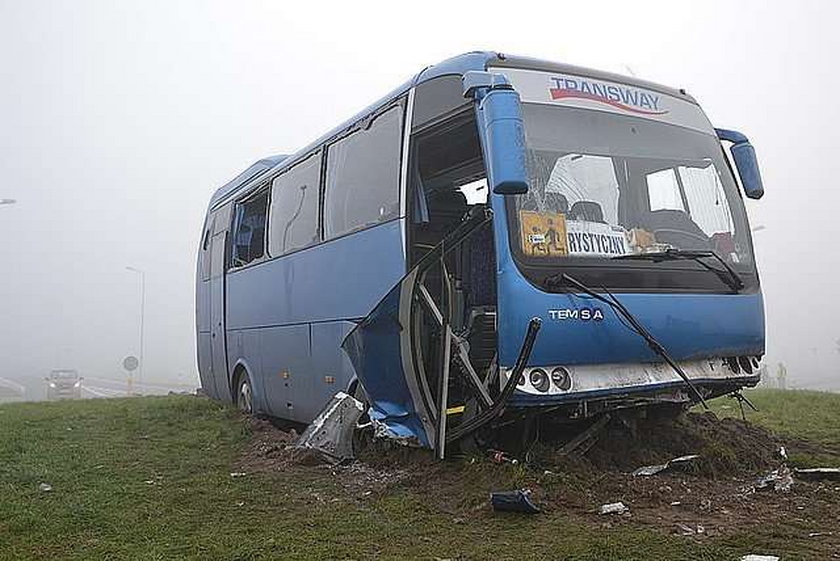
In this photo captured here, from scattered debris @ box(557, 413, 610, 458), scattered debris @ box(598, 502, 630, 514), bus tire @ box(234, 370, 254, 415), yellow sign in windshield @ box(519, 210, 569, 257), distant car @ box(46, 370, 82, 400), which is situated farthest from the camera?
distant car @ box(46, 370, 82, 400)

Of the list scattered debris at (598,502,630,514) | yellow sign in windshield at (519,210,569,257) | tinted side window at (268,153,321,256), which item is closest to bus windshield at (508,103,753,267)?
yellow sign in windshield at (519,210,569,257)

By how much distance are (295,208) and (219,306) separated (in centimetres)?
379

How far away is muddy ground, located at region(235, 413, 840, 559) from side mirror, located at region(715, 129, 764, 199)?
6.81ft

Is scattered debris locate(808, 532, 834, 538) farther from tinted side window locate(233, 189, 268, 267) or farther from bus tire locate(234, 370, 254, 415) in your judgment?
bus tire locate(234, 370, 254, 415)

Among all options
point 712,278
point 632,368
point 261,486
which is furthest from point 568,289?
point 261,486

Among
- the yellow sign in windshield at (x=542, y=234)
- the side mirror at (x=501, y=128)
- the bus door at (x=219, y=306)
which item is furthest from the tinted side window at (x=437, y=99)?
the bus door at (x=219, y=306)

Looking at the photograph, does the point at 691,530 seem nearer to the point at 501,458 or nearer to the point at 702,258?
the point at 501,458

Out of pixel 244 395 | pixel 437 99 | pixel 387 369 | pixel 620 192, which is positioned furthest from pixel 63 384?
pixel 620 192

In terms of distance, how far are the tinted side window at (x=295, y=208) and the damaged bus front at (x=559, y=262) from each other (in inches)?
92.4

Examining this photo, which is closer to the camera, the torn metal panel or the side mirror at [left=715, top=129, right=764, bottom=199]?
the torn metal panel

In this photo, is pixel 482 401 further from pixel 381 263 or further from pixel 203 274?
pixel 203 274

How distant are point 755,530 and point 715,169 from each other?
3.39 metres

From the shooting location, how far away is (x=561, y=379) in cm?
630

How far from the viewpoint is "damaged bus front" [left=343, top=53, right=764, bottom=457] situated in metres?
6.28
